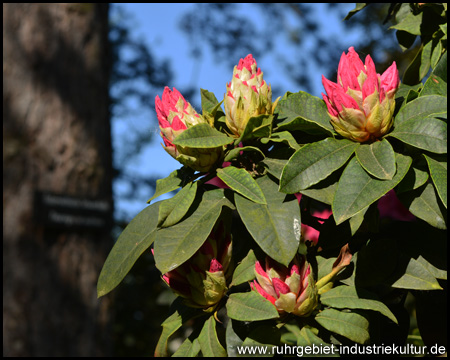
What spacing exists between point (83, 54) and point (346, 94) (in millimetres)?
2400

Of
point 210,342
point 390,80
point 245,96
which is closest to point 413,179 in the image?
point 390,80

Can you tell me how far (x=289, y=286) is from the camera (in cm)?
59

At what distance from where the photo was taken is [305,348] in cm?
61

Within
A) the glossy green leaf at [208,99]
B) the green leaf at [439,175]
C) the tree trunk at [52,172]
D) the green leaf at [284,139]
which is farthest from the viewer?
the tree trunk at [52,172]

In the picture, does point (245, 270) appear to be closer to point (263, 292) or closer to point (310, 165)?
point (263, 292)

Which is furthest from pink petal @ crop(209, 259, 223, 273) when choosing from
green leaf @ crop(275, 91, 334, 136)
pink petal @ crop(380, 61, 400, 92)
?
pink petal @ crop(380, 61, 400, 92)

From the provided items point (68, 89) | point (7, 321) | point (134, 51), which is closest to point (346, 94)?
point (7, 321)

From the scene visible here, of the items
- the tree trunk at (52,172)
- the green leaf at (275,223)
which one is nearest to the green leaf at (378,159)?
the green leaf at (275,223)

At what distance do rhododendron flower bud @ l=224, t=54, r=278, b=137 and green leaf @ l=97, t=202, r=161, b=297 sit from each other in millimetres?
173

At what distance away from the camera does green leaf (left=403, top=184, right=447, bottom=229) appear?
22.0 inches

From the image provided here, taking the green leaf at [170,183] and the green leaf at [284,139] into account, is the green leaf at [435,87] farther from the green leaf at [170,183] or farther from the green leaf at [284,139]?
the green leaf at [170,183]

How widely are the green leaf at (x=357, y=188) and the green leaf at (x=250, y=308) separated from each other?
146mm

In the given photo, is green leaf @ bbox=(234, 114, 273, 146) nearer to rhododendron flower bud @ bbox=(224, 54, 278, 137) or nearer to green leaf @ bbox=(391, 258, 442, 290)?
rhododendron flower bud @ bbox=(224, 54, 278, 137)

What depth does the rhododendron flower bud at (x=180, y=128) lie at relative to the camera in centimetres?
64
